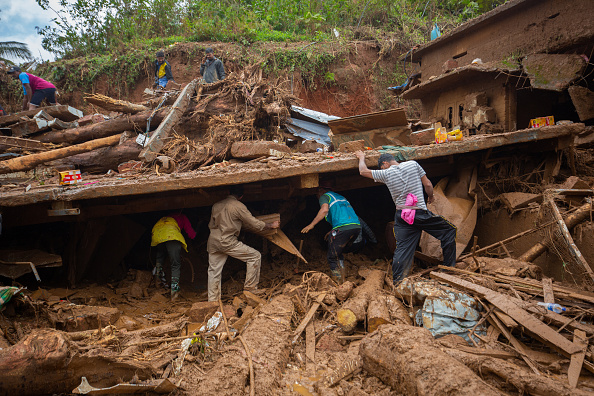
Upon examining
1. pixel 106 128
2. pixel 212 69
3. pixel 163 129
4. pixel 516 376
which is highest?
pixel 212 69

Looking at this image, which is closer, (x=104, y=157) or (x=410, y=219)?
(x=410, y=219)

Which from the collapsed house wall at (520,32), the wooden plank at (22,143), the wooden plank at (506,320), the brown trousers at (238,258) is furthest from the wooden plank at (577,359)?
the wooden plank at (22,143)

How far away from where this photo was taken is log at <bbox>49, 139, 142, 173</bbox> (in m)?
7.49

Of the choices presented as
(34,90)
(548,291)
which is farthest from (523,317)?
(34,90)

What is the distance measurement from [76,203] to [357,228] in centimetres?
423

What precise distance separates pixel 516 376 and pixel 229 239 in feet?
13.2

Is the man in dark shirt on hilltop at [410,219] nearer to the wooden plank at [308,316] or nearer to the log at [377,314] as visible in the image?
the log at [377,314]

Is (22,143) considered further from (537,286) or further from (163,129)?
(537,286)

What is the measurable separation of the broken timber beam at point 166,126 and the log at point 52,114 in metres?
3.33

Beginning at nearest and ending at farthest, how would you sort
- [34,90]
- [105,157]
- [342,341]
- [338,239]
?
[342,341] → [338,239] → [105,157] → [34,90]

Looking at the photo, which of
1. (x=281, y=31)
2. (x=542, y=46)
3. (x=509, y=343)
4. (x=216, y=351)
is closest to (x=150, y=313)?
(x=216, y=351)

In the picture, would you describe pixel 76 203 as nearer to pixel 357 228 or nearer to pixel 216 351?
pixel 216 351

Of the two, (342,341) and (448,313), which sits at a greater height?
(448,313)

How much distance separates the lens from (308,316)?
439cm
